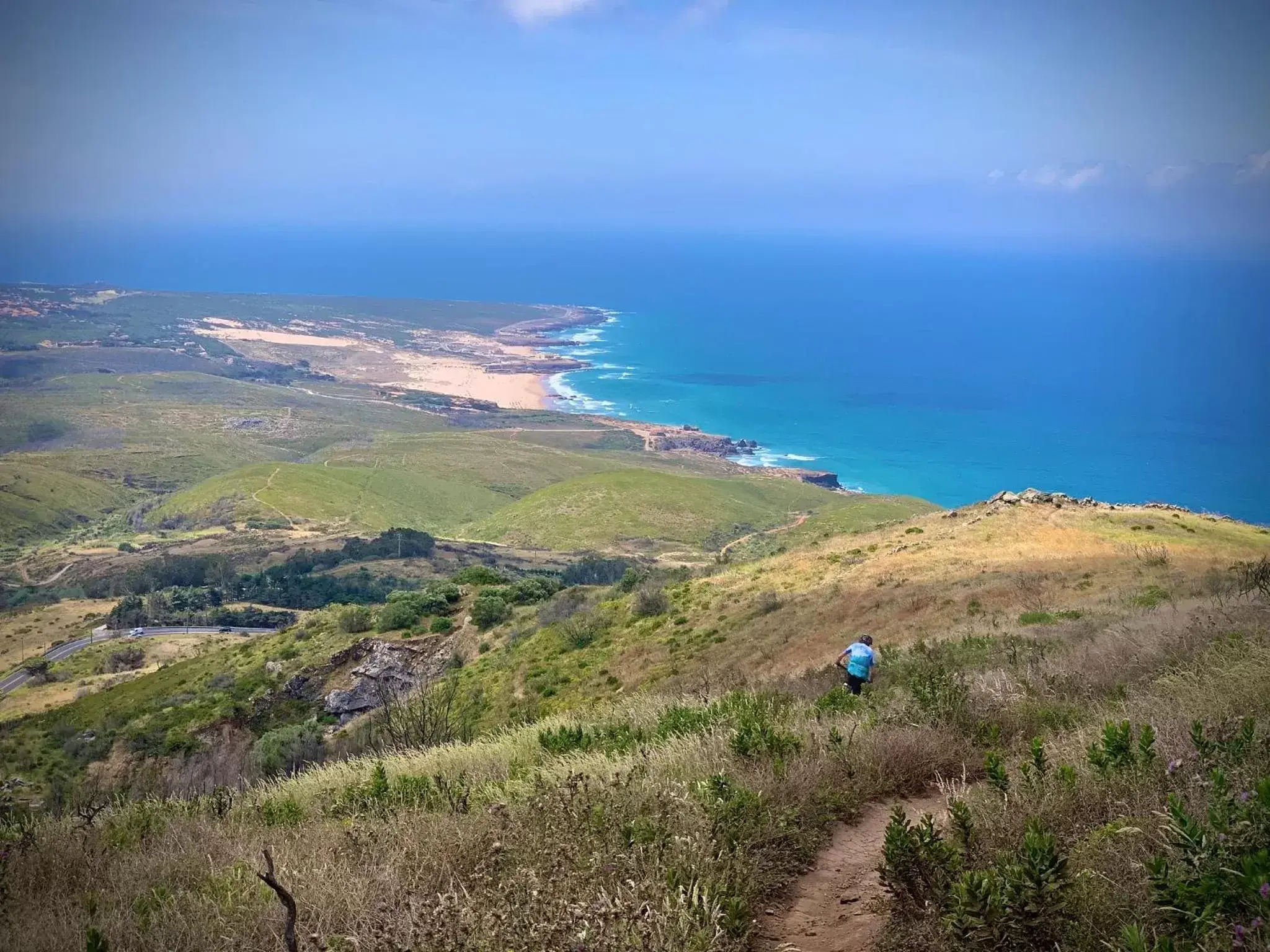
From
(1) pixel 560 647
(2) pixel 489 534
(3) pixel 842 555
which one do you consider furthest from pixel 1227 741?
(2) pixel 489 534

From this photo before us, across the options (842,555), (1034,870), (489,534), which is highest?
(1034,870)

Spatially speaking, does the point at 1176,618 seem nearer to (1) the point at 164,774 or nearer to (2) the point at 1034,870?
(2) the point at 1034,870

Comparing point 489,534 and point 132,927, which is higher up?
point 132,927

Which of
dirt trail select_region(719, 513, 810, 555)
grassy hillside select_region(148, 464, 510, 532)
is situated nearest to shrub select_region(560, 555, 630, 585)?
dirt trail select_region(719, 513, 810, 555)

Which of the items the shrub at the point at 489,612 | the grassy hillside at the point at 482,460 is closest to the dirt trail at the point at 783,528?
the shrub at the point at 489,612

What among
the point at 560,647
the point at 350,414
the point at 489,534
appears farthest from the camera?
the point at 350,414

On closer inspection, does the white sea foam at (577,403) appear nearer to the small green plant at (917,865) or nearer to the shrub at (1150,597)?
the shrub at (1150,597)

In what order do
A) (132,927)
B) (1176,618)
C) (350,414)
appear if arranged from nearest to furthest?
(132,927) < (1176,618) < (350,414)
